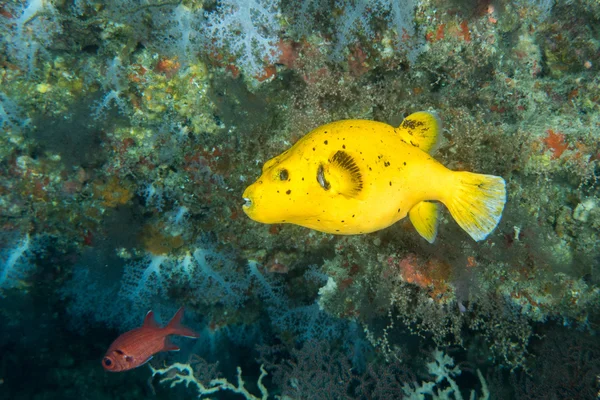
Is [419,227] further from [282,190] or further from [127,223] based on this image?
[127,223]

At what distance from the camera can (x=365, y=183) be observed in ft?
6.42

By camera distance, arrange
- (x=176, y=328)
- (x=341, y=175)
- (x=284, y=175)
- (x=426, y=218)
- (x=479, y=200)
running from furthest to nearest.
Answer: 1. (x=176, y=328)
2. (x=426, y=218)
3. (x=479, y=200)
4. (x=284, y=175)
5. (x=341, y=175)

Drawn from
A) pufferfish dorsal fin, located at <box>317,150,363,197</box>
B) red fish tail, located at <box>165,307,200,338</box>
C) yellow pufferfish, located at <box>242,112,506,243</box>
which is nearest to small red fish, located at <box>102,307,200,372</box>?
red fish tail, located at <box>165,307,200,338</box>

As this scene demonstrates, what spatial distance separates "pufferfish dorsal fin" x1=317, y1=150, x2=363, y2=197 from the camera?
1.88 m

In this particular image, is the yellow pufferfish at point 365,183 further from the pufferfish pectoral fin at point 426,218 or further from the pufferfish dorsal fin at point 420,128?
the pufferfish pectoral fin at point 426,218

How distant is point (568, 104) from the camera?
2525mm

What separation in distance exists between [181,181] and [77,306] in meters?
2.40

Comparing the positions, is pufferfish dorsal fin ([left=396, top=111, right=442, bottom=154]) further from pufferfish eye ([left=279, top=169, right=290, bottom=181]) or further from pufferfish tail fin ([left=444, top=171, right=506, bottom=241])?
pufferfish eye ([left=279, top=169, right=290, bottom=181])

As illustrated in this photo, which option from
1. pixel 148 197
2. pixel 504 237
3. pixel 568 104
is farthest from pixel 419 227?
pixel 148 197

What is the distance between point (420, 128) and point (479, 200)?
62 centimetres

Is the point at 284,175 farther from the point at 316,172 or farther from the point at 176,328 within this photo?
the point at 176,328

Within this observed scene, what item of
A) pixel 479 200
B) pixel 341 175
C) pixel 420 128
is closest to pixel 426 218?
pixel 479 200

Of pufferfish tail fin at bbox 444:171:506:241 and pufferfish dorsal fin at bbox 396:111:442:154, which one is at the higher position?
pufferfish dorsal fin at bbox 396:111:442:154

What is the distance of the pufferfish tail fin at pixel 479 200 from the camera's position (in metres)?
2.09
